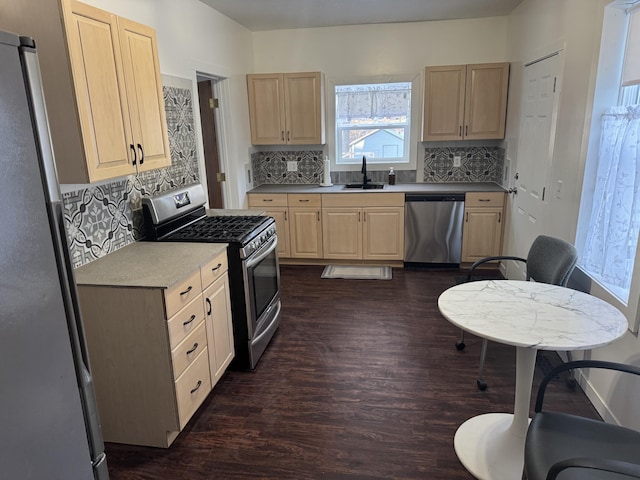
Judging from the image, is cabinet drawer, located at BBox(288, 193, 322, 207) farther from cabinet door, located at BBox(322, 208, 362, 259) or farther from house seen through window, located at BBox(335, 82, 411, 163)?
house seen through window, located at BBox(335, 82, 411, 163)

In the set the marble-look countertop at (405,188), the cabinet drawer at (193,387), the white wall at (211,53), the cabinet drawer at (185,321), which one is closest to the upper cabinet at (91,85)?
the white wall at (211,53)

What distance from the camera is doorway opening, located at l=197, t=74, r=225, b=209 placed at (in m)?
4.09

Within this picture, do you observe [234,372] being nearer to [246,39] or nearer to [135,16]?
[135,16]

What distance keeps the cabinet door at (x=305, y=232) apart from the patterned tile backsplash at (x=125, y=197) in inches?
55.8

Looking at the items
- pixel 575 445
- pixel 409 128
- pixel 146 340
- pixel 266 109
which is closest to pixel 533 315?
pixel 575 445

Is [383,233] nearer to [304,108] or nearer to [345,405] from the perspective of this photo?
[304,108]

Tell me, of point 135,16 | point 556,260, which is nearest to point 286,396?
point 556,260

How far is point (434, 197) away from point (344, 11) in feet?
6.58

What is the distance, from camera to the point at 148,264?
221 centimetres

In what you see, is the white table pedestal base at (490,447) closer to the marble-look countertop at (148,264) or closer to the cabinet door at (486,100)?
the marble-look countertop at (148,264)

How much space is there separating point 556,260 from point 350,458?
156cm

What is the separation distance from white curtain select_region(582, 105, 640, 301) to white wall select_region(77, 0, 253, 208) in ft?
9.26

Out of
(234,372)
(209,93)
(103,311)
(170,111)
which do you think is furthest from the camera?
(209,93)

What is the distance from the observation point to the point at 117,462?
2.05 m
